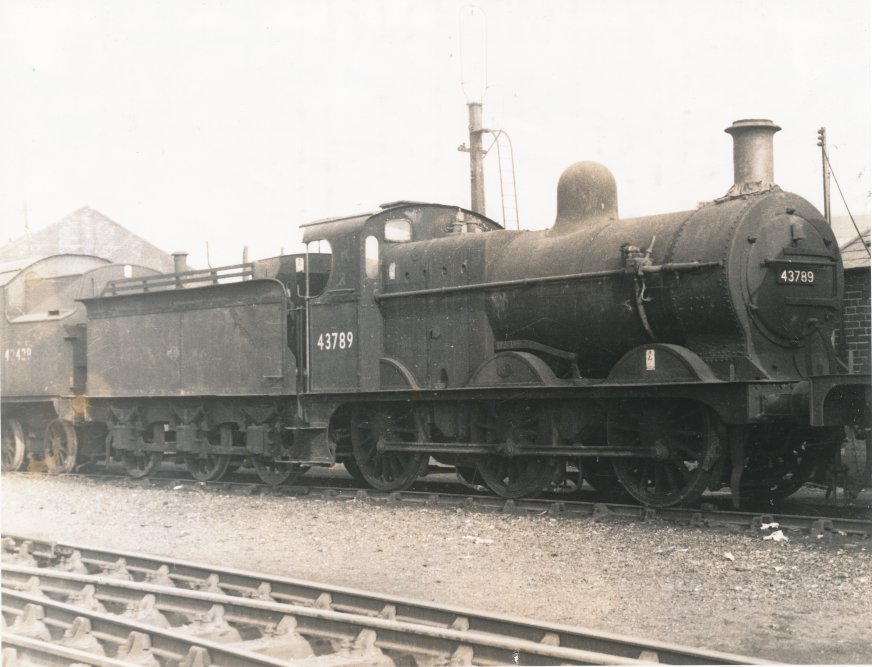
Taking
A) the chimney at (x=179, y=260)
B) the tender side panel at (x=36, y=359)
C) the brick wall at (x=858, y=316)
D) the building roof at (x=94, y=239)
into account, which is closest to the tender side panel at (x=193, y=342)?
the tender side panel at (x=36, y=359)

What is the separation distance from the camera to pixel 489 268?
11766mm

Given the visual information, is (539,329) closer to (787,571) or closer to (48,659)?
(787,571)

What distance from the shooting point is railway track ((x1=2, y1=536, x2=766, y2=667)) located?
17.7ft

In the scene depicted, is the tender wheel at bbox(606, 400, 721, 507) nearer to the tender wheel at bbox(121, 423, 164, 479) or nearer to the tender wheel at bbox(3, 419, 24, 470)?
the tender wheel at bbox(121, 423, 164, 479)

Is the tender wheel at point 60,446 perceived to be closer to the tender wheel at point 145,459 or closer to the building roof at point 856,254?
the tender wheel at point 145,459

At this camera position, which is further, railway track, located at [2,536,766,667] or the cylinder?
the cylinder

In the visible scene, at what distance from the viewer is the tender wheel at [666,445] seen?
9727mm

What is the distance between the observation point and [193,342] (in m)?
14.7

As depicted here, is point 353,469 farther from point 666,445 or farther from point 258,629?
point 258,629

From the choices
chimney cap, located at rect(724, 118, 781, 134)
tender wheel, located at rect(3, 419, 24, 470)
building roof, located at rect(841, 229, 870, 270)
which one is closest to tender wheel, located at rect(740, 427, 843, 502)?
chimney cap, located at rect(724, 118, 781, 134)

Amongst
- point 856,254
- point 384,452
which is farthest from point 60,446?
Result: point 856,254

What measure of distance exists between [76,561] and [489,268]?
5462mm

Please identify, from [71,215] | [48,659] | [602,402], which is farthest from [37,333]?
[71,215]

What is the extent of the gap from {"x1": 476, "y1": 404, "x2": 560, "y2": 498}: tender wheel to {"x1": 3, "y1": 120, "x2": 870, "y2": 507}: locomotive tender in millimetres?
22
